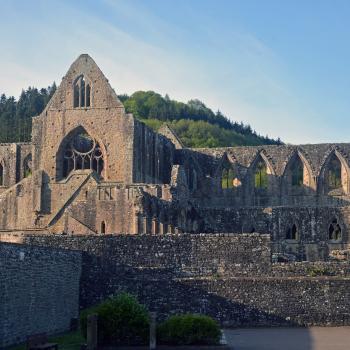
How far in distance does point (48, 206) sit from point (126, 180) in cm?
530

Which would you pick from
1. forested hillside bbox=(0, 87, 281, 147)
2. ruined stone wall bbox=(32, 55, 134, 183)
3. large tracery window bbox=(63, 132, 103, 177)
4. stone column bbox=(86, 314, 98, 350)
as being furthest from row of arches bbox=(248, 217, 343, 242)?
forested hillside bbox=(0, 87, 281, 147)

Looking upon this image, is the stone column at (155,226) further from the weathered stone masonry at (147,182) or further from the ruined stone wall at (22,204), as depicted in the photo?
the ruined stone wall at (22,204)

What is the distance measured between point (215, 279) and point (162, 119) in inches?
4345

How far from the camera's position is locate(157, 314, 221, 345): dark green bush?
23.1 m

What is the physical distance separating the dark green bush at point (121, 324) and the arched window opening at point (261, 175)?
38193 mm

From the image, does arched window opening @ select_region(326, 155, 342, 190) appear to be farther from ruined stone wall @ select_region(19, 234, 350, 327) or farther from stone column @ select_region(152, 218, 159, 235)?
ruined stone wall @ select_region(19, 234, 350, 327)

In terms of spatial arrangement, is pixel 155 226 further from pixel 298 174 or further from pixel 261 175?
pixel 298 174

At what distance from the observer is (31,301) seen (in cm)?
2448

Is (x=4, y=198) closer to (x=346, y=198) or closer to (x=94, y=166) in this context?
(x=94, y=166)

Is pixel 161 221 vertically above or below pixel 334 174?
below

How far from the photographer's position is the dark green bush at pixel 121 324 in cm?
2320

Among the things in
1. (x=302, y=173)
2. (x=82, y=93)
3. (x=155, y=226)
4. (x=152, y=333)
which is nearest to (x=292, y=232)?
(x=155, y=226)

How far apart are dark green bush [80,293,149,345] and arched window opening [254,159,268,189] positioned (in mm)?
38193

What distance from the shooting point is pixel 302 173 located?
207 ft
